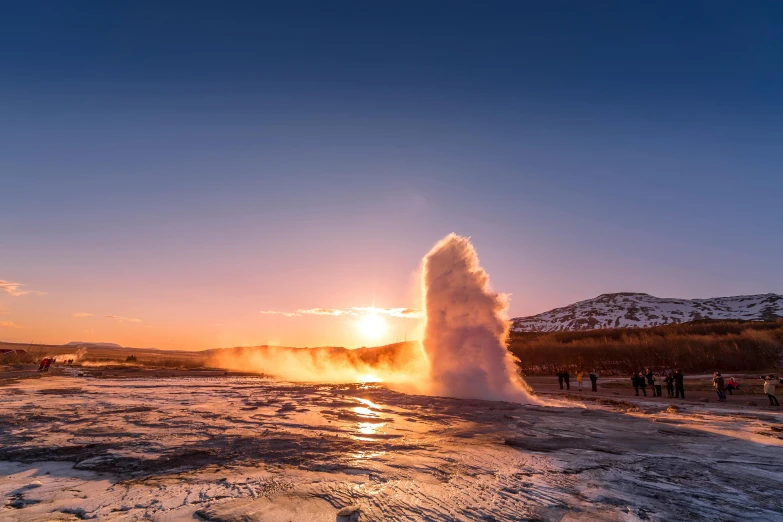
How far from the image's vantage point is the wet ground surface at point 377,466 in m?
5.12

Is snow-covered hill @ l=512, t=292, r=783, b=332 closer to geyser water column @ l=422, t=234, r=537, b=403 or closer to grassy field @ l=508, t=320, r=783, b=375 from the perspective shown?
grassy field @ l=508, t=320, r=783, b=375

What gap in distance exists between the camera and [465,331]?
22281mm

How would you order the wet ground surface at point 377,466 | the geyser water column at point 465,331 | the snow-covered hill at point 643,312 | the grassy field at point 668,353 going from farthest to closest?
the snow-covered hill at point 643,312, the grassy field at point 668,353, the geyser water column at point 465,331, the wet ground surface at point 377,466

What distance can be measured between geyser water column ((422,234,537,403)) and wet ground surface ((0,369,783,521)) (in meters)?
7.44

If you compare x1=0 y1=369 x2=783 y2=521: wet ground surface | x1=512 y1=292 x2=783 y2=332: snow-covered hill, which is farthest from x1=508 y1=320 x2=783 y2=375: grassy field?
x1=512 y1=292 x2=783 y2=332: snow-covered hill

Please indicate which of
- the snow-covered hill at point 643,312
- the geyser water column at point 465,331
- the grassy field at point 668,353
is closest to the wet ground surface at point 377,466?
the geyser water column at point 465,331

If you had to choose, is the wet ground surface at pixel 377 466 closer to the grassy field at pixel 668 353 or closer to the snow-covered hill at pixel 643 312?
the grassy field at pixel 668 353

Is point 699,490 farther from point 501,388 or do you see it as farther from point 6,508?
point 501,388

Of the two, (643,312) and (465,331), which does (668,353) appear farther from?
(643,312)

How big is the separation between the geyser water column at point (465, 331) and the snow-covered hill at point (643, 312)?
4339 inches

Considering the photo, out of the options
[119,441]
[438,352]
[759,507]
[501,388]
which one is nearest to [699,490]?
[759,507]

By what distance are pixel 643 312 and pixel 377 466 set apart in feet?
507

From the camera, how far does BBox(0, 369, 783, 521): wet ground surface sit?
5117 mm

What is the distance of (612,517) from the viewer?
16.3 ft
